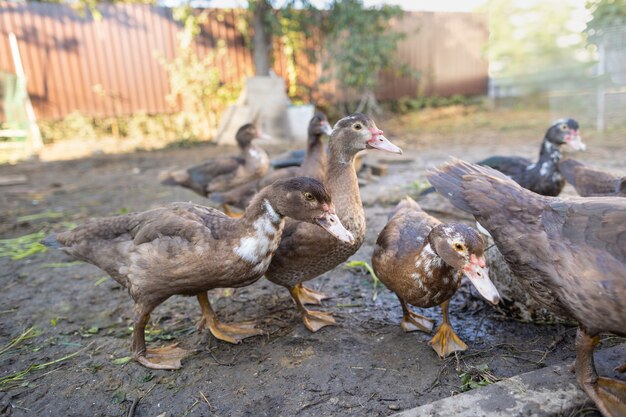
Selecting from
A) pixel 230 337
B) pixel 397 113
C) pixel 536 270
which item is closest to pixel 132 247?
pixel 230 337

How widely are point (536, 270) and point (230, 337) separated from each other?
6.18ft

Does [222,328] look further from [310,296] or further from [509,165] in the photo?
[509,165]

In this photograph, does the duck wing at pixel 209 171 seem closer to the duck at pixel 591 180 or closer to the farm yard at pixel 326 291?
the farm yard at pixel 326 291

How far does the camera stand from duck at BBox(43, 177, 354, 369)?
2.54 metres

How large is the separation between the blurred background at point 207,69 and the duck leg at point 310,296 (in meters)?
8.61

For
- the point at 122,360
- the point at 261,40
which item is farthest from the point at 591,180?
the point at 261,40

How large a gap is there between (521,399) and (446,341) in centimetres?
65

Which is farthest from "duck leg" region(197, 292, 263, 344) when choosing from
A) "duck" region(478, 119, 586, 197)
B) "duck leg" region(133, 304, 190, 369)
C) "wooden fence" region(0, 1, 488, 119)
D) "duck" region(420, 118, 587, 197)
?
"wooden fence" region(0, 1, 488, 119)

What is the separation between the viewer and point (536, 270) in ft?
7.25

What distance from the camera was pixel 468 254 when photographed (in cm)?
235

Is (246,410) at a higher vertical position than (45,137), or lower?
lower

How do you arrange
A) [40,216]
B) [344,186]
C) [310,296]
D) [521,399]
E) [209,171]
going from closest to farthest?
1. [521,399]
2. [344,186]
3. [310,296]
4. [209,171]
5. [40,216]

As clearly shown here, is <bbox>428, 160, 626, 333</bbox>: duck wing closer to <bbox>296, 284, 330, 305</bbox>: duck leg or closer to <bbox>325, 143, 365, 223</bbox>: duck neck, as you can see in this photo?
<bbox>325, 143, 365, 223</bbox>: duck neck

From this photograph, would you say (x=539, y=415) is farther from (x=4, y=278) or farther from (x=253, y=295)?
(x=4, y=278)
